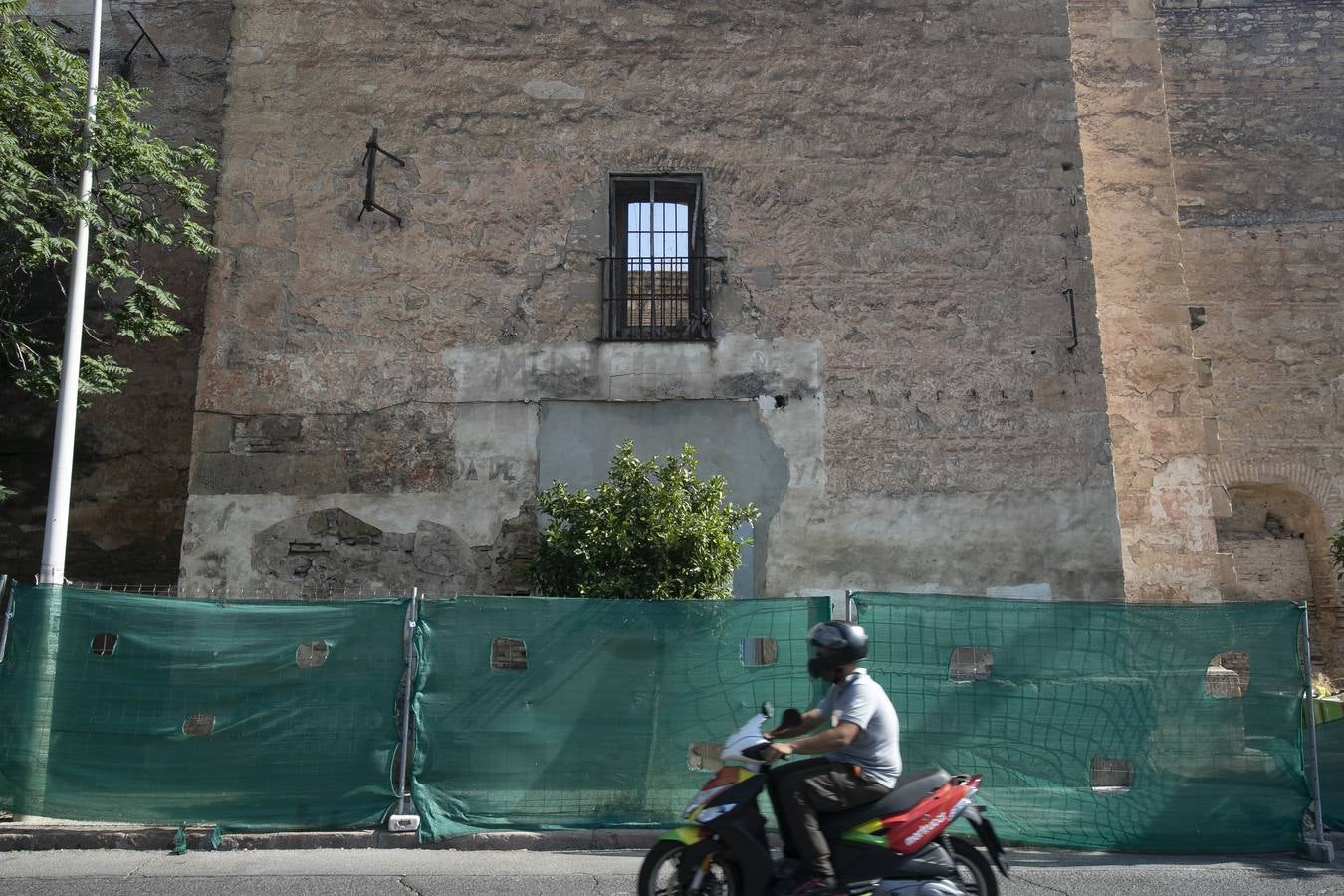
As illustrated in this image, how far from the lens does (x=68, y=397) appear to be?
8.87 meters

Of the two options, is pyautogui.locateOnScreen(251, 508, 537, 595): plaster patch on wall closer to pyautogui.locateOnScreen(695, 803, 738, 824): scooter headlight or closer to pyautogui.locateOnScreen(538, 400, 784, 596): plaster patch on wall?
pyautogui.locateOnScreen(538, 400, 784, 596): plaster patch on wall

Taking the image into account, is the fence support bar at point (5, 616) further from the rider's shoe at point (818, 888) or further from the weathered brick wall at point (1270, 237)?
the weathered brick wall at point (1270, 237)

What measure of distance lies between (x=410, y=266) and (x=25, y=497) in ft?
17.2

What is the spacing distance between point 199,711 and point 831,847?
14.3ft

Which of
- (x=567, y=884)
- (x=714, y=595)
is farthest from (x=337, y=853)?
(x=714, y=595)

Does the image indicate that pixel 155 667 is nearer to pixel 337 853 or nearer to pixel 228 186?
pixel 337 853

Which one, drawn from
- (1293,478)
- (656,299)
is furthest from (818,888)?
(1293,478)

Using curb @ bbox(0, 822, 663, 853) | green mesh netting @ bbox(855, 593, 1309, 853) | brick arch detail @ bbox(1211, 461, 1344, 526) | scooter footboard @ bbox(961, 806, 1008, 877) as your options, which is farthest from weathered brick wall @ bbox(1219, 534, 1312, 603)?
scooter footboard @ bbox(961, 806, 1008, 877)

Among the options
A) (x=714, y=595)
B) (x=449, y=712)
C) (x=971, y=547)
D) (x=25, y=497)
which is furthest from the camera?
(x=25, y=497)

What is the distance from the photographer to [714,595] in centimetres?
873

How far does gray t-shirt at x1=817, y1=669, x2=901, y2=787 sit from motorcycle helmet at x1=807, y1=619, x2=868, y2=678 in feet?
0.36

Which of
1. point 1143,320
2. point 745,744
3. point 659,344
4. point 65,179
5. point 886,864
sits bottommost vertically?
point 886,864

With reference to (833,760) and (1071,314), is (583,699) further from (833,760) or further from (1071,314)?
(1071,314)

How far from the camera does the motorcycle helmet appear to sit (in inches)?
195
